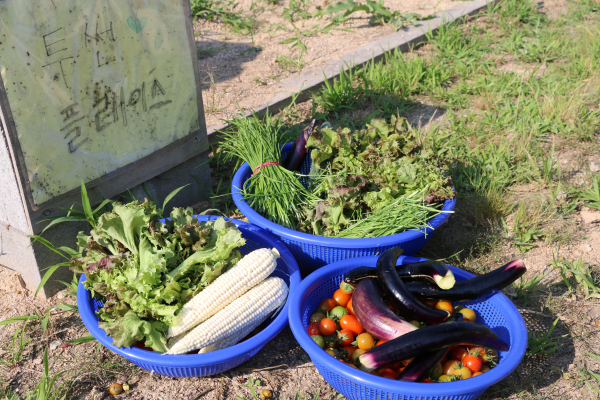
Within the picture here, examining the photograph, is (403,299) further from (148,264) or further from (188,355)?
(148,264)

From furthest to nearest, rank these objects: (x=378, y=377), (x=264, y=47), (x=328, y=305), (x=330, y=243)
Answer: (x=264, y=47) → (x=330, y=243) → (x=328, y=305) → (x=378, y=377)

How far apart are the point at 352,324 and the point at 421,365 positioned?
1.34ft

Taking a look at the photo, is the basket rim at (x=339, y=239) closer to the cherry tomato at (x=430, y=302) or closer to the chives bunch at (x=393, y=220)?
the chives bunch at (x=393, y=220)

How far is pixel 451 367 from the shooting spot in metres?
2.23

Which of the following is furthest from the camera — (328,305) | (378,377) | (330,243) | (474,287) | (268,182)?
(268,182)

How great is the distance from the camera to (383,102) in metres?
4.68

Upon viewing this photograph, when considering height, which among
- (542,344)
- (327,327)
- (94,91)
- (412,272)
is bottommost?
(542,344)

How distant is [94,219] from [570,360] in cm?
266

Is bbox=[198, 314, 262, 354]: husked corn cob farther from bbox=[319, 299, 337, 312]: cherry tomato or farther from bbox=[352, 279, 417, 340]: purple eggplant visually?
bbox=[352, 279, 417, 340]: purple eggplant

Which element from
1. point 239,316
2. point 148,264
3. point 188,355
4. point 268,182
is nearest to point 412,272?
point 239,316

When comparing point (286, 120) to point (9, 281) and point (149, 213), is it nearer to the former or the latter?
point (149, 213)

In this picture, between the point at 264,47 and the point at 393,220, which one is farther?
Answer: the point at 264,47

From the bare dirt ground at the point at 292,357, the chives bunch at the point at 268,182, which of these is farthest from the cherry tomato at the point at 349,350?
the chives bunch at the point at 268,182

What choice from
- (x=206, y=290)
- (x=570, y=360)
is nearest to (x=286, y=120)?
(x=206, y=290)
